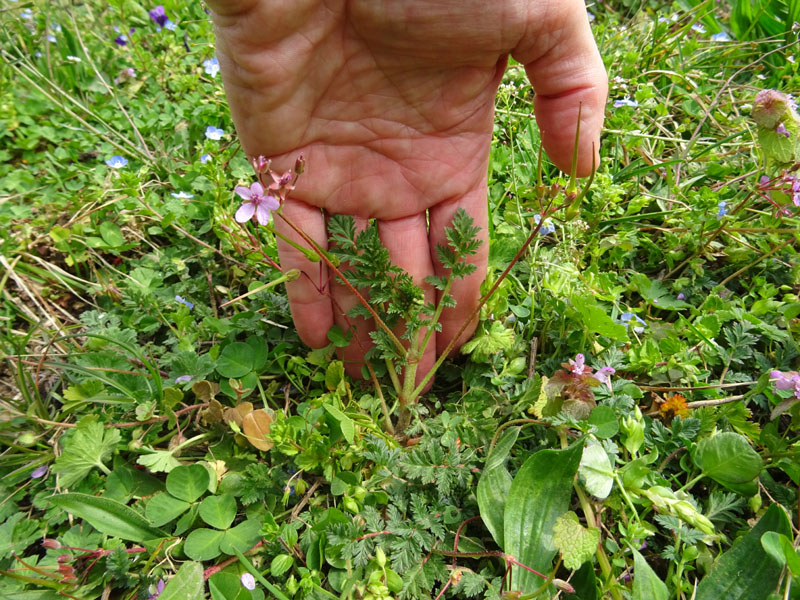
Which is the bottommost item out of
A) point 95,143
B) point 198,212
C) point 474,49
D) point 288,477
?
point 288,477

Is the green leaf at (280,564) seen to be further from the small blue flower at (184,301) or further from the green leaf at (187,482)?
the small blue flower at (184,301)

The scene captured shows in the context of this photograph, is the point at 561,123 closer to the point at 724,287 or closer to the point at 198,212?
the point at 724,287

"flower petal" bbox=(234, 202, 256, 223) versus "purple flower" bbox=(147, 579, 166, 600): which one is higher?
"flower petal" bbox=(234, 202, 256, 223)

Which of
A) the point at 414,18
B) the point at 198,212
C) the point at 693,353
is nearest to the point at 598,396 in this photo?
the point at 693,353

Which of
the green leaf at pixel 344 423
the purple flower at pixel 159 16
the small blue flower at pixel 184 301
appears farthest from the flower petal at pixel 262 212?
the purple flower at pixel 159 16

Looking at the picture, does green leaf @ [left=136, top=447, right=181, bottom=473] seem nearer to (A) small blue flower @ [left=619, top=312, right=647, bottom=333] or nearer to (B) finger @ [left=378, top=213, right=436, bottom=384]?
(B) finger @ [left=378, top=213, right=436, bottom=384]

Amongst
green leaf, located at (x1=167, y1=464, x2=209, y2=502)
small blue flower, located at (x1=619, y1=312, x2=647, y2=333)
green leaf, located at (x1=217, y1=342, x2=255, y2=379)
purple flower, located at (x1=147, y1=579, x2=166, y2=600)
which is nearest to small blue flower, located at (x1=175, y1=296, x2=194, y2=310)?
green leaf, located at (x1=217, y1=342, x2=255, y2=379)

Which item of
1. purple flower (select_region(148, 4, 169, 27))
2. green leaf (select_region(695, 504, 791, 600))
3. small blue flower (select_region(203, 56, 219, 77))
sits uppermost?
purple flower (select_region(148, 4, 169, 27))
